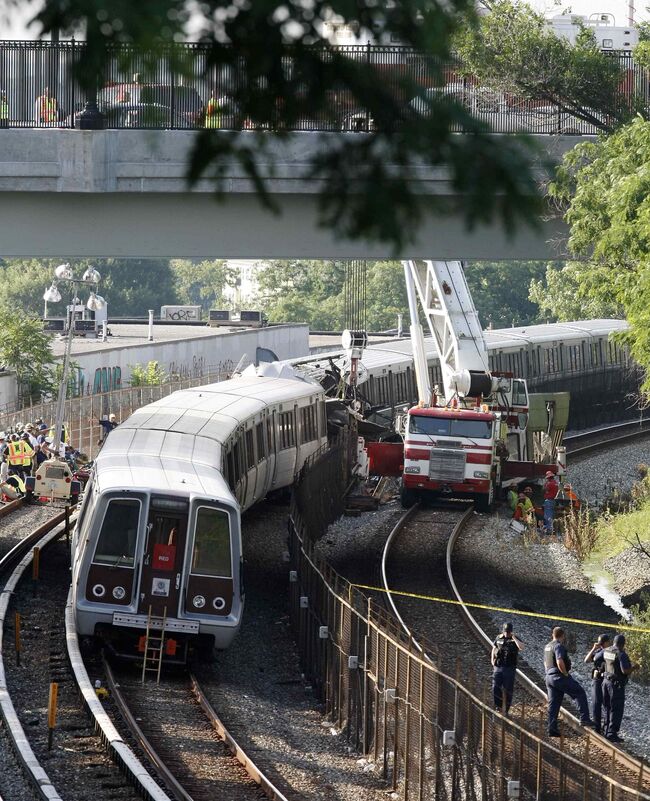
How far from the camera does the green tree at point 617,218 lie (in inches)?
866

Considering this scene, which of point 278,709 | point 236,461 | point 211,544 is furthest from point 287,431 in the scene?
point 278,709

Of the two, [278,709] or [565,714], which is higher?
[565,714]

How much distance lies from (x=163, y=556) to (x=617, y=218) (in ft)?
30.6

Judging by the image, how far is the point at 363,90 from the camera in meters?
5.32

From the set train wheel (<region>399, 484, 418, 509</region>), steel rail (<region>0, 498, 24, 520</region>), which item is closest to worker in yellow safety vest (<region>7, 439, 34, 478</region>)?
steel rail (<region>0, 498, 24, 520</region>)

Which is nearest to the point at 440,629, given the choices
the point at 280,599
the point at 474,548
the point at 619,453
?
the point at 280,599

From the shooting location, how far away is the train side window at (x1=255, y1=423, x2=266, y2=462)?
87.7ft

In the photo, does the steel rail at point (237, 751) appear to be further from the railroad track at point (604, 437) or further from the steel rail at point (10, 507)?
the railroad track at point (604, 437)

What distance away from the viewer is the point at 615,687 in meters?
15.4

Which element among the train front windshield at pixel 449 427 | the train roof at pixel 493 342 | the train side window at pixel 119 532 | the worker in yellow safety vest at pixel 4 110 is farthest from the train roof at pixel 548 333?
the train side window at pixel 119 532

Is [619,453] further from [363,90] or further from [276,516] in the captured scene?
[363,90]

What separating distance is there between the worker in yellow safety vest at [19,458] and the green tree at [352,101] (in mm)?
25851

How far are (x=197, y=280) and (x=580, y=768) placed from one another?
142737 mm

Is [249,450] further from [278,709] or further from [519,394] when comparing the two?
[519,394]
